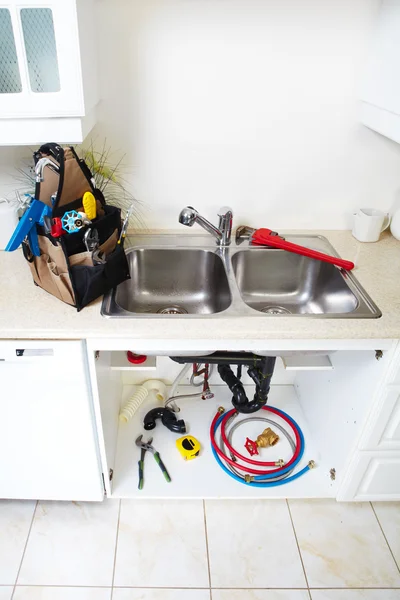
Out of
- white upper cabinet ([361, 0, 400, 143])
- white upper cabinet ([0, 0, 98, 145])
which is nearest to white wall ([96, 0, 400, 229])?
white upper cabinet ([361, 0, 400, 143])

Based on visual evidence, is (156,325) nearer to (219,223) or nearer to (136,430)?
(219,223)

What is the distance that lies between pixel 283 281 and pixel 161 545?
41.4 inches

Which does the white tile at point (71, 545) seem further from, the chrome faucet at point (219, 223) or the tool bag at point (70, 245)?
the chrome faucet at point (219, 223)

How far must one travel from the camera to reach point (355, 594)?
4.67ft

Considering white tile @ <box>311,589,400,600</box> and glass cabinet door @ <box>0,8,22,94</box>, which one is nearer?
glass cabinet door @ <box>0,8,22,94</box>

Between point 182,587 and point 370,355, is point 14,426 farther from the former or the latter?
point 370,355

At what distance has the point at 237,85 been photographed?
148 centimetres

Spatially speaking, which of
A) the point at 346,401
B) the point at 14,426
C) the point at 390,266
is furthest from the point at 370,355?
the point at 14,426

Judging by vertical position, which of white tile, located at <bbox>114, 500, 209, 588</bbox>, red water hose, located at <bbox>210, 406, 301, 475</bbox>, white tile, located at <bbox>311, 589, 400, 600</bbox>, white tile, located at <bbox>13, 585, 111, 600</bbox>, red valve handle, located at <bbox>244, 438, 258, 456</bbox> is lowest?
white tile, located at <bbox>13, 585, 111, 600</bbox>

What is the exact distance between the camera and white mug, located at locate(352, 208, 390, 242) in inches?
Result: 63.2

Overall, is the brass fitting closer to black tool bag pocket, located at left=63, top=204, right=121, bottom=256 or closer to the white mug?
the white mug

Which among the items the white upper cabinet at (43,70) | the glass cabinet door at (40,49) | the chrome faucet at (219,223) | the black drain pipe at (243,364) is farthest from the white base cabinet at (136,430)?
the glass cabinet door at (40,49)

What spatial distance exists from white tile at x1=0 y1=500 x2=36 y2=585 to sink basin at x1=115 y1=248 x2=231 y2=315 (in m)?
0.85

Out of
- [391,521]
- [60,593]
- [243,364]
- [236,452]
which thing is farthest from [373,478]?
[60,593]
